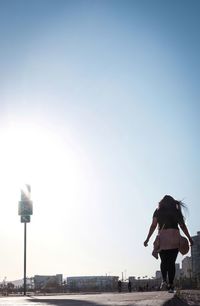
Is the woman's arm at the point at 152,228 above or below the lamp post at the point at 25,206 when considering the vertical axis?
below

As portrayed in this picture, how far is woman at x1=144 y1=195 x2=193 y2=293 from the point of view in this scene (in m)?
8.97

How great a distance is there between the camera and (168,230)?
9.02 meters

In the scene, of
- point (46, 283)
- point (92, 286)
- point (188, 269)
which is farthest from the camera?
point (188, 269)

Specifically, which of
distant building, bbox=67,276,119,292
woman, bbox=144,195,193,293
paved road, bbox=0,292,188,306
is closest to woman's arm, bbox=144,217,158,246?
woman, bbox=144,195,193,293

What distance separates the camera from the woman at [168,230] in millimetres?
8969

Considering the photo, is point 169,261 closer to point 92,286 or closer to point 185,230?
point 185,230

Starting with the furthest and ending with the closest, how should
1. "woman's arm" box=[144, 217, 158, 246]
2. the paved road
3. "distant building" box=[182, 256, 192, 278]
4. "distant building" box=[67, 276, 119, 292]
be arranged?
"distant building" box=[182, 256, 192, 278] < "distant building" box=[67, 276, 119, 292] < "woman's arm" box=[144, 217, 158, 246] < the paved road

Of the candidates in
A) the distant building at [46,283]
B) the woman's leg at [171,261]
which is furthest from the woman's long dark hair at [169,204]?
the distant building at [46,283]

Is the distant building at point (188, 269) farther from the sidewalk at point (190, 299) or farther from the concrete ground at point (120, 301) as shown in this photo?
the concrete ground at point (120, 301)

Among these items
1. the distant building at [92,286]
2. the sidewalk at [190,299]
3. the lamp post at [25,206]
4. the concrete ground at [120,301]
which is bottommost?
the distant building at [92,286]

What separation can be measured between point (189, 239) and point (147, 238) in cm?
79

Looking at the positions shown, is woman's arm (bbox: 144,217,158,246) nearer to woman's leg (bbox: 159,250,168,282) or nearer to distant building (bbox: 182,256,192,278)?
woman's leg (bbox: 159,250,168,282)

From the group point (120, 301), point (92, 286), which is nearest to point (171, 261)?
point (120, 301)

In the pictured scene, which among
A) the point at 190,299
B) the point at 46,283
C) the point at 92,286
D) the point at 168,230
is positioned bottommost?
the point at 92,286
